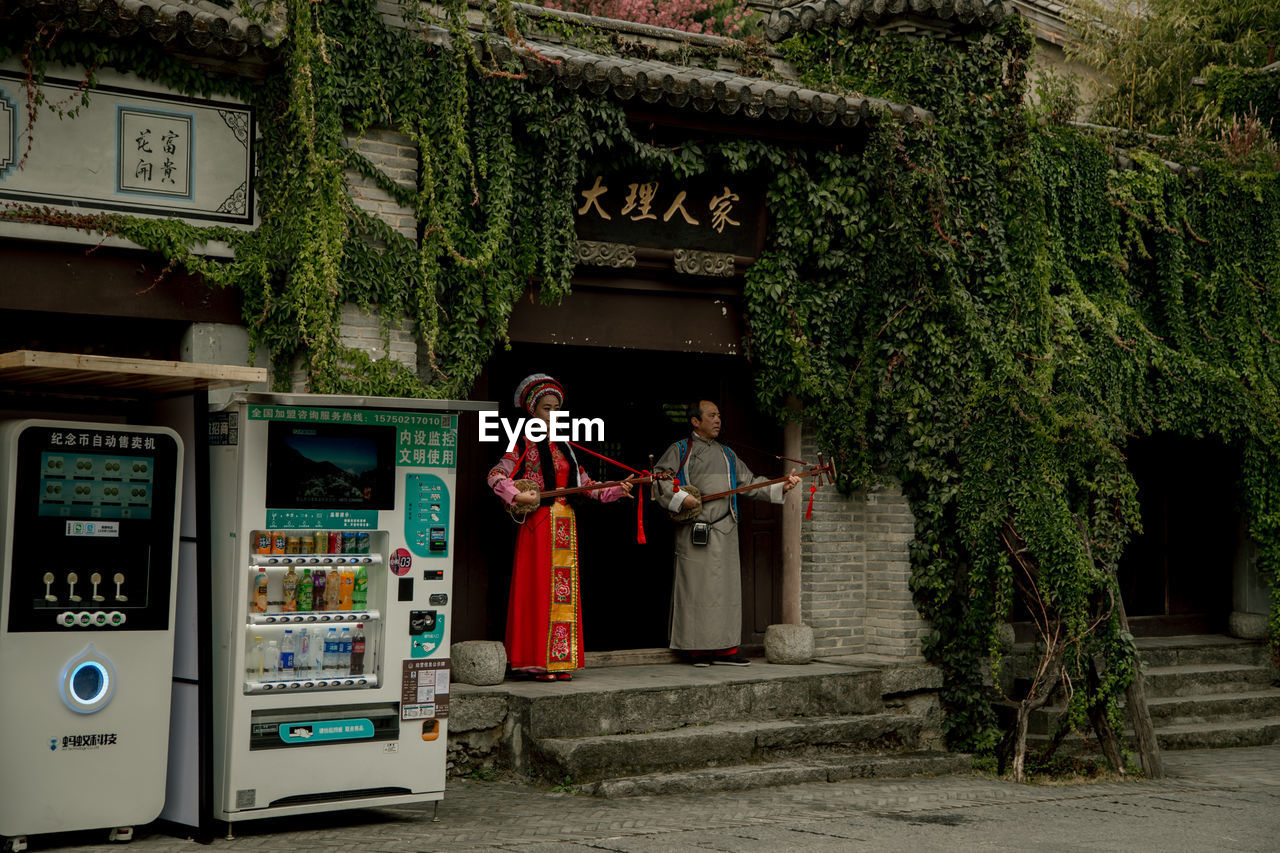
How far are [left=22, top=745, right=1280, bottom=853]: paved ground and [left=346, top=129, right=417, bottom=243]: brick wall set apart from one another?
381 cm

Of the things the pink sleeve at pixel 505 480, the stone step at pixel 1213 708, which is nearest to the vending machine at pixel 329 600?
the pink sleeve at pixel 505 480

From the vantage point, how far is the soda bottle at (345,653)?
24.8 feet

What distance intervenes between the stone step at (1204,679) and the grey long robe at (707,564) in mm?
4084

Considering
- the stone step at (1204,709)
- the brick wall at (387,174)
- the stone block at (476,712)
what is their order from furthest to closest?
1. the stone step at (1204,709)
2. the brick wall at (387,174)
3. the stone block at (476,712)

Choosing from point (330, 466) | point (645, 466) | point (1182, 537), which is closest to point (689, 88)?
point (645, 466)

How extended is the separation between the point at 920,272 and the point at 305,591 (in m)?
5.65

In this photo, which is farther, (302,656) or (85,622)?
(302,656)

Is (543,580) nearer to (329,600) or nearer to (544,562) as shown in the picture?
(544,562)

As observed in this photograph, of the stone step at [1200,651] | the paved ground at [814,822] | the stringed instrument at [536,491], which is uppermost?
the stringed instrument at [536,491]

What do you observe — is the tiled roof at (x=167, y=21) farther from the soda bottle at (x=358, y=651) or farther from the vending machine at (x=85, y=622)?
the soda bottle at (x=358, y=651)

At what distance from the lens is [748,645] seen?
11289 millimetres

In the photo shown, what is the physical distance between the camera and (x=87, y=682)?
22.4 feet

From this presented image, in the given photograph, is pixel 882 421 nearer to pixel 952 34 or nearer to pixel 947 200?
pixel 947 200

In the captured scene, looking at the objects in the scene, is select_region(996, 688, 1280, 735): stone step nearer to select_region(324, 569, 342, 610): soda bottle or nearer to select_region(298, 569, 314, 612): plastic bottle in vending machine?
select_region(324, 569, 342, 610): soda bottle
